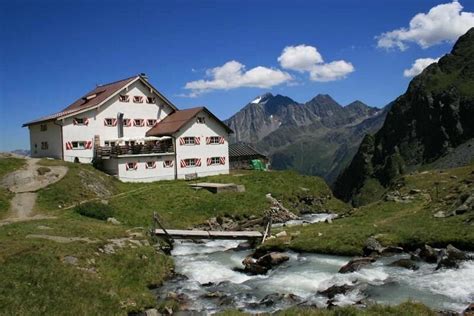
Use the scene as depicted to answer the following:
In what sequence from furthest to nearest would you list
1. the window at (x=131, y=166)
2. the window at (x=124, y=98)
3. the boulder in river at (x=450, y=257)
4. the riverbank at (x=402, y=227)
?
the window at (x=124, y=98) < the window at (x=131, y=166) < the riverbank at (x=402, y=227) < the boulder in river at (x=450, y=257)

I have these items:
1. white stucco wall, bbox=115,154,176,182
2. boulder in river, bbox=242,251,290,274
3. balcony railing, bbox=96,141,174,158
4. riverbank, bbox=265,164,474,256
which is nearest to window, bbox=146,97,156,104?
balcony railing, bbox=96,141,174,158

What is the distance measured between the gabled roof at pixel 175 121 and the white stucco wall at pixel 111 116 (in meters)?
1.43

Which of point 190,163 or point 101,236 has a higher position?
point 190,163

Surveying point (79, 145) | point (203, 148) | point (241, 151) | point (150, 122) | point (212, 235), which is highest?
point (150, 122)

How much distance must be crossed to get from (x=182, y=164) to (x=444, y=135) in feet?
559

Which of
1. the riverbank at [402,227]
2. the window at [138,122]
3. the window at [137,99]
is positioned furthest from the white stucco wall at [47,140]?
the riverbank at [402,227]

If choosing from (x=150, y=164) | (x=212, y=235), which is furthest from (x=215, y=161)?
(x=212, y=235)

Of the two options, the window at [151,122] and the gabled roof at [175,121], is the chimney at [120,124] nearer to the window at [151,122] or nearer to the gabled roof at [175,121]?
the gabled roof at [175,121]

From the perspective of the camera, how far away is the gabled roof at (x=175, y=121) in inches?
2408

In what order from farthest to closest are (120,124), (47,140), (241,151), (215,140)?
1. (241,151)
2. (215,140)
3. (120,124)
4. (47,140)

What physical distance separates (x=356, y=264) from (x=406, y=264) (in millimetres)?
2550

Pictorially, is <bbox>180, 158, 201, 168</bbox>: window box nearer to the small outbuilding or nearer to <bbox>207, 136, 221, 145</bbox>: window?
<bbox>207, 136, 221, 145</bbox>: window

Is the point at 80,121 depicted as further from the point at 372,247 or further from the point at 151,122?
the point at 372,247

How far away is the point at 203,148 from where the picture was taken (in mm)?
63438
